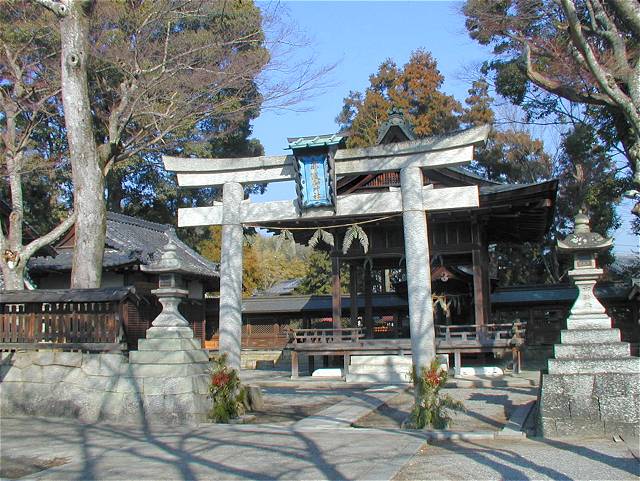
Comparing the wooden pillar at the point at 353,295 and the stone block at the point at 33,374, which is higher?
the wooden pillar at the point at 353,295

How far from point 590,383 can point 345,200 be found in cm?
525

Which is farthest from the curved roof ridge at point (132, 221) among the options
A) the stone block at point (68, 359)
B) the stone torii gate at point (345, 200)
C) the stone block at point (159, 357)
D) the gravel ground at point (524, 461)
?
the gravel ground at point (524, 461)

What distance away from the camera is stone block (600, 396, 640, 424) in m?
7.81

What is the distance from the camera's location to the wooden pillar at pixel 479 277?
17.8 m

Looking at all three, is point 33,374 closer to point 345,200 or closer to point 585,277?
point 345,200

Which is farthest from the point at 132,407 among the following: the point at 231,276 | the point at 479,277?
the point at 479,277

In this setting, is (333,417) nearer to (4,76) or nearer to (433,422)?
(433,422)

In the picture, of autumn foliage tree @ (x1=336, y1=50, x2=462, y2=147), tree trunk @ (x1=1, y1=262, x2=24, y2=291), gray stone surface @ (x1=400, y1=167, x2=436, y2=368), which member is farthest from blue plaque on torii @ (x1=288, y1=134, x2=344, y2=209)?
autumn foliage tree @ (x1=336, y1=50, x2=462, y2=147)

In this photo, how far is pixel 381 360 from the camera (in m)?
17.6

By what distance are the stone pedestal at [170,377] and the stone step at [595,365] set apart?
5.46 m

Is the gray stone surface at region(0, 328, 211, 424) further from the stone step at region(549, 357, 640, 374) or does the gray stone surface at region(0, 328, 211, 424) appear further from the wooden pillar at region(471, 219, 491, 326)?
the wooden pillar at region(471, 219, 491, 326)

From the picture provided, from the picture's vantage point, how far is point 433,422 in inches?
350

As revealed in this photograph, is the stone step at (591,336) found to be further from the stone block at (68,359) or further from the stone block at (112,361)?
the stone block at (68,359)

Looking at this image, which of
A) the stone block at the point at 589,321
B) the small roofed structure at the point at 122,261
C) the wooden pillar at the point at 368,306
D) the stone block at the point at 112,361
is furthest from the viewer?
the small roofed structure at the point at 122,261
